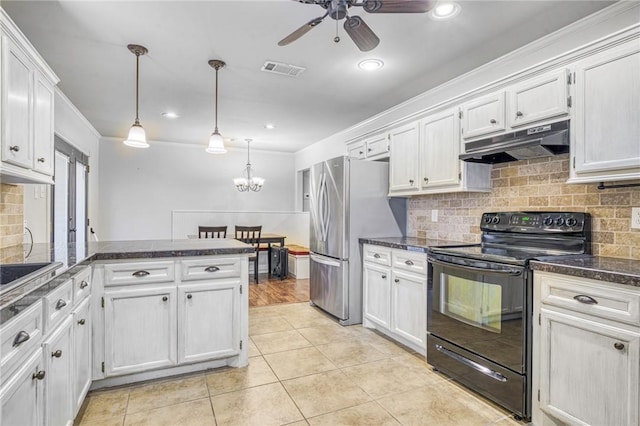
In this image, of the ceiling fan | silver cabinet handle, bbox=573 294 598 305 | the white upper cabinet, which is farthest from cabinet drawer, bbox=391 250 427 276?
the white upper cabinet

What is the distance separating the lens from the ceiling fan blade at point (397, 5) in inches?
63.4

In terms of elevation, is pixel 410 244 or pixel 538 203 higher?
pixel 538 203

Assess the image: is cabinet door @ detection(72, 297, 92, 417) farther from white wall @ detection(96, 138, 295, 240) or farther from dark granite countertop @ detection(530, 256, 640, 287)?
white wall @ detection(96, 138, 295, 240)

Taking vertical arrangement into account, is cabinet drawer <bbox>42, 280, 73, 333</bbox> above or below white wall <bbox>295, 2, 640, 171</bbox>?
below

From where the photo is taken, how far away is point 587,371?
168 cm

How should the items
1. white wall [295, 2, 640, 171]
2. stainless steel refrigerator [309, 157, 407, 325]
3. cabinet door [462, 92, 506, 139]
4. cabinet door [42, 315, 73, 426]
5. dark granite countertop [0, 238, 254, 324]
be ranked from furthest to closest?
stainless steel refrigerator [309, 157, 407, 325] < cabinet door [462, 92, 506, 139] < white wall [295, 2, 640, 171] < cabinet door [42, 315, 73, 426] < dark granite countertop [0, 238, 254, 324]

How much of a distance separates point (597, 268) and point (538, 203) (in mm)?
984

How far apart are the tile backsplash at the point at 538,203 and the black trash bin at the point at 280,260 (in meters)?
2.84

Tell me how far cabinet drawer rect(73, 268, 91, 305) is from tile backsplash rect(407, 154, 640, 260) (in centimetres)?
293

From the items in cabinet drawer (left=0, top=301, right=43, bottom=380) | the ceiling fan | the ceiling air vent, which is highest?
the ceiling air vent

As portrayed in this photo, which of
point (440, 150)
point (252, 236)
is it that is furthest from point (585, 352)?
point (252, 236)

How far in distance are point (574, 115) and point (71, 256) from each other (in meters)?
3.11

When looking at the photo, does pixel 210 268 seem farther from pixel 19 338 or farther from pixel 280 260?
pixel 280 260

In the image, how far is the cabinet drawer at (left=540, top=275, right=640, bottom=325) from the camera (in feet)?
5.03
